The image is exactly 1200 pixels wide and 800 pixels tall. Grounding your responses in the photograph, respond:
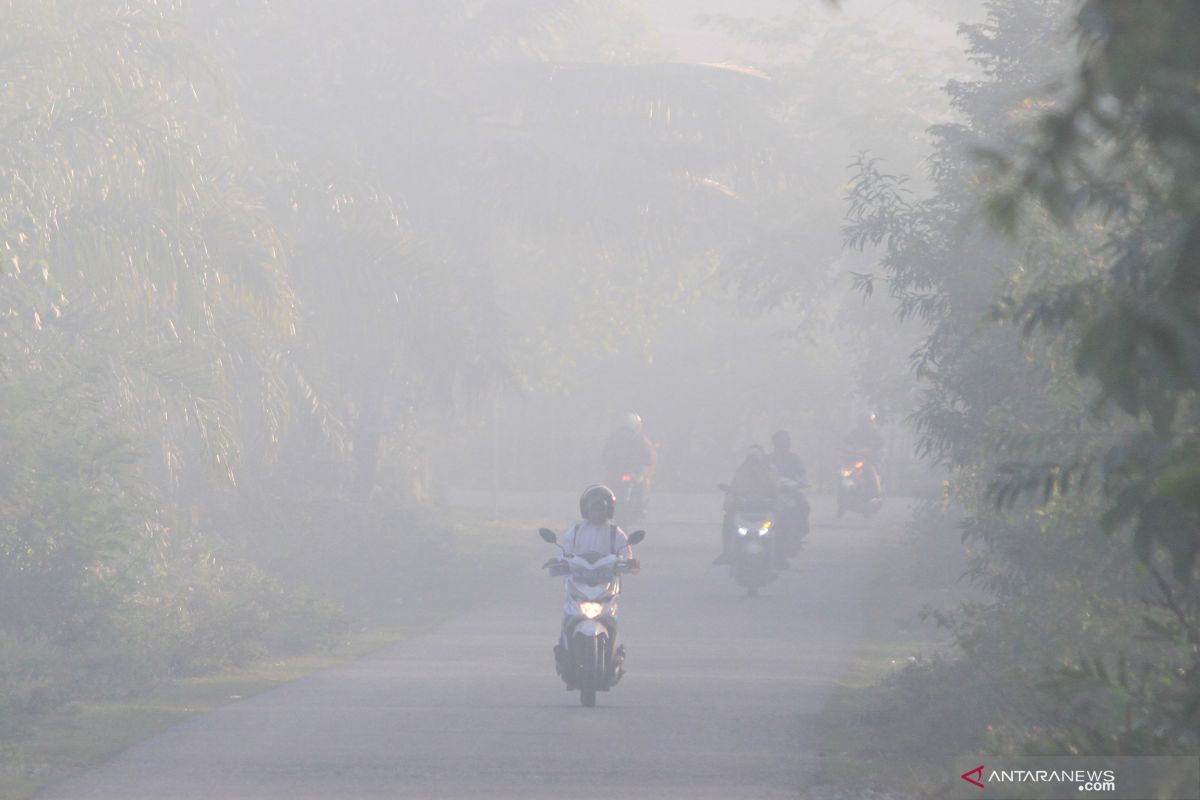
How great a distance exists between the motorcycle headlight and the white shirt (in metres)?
0.52

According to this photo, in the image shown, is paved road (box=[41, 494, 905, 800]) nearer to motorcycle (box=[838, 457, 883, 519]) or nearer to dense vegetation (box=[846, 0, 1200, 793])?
dense vegetation (box=[846, 0, 1200, 793])

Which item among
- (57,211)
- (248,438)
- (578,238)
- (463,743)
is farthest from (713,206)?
(463,743)

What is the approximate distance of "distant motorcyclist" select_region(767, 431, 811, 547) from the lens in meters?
23.9

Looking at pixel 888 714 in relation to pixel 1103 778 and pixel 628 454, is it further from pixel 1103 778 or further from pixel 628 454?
pixel 628 454

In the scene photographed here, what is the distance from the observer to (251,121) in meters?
25.6

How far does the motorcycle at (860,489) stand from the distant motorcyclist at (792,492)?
949 centimetres

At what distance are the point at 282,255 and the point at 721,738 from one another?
1077 centimetres

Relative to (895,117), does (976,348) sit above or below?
below

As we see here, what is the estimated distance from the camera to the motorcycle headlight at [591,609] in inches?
506

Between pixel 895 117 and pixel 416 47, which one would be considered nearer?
pixel 416 47

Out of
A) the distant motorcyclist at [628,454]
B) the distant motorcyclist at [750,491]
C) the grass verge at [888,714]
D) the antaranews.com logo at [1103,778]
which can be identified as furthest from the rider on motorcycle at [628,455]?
the antaranews.com logo at [1103,778]

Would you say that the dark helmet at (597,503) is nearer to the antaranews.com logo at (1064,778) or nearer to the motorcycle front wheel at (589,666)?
the motorcycle front wheel at (589,666)

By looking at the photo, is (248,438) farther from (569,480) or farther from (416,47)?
(569,480)

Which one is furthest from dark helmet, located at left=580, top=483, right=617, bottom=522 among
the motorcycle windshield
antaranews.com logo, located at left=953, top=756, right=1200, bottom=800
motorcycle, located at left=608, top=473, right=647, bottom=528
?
motorcycle, located at left=608, top=473, right=647, bottom=528
